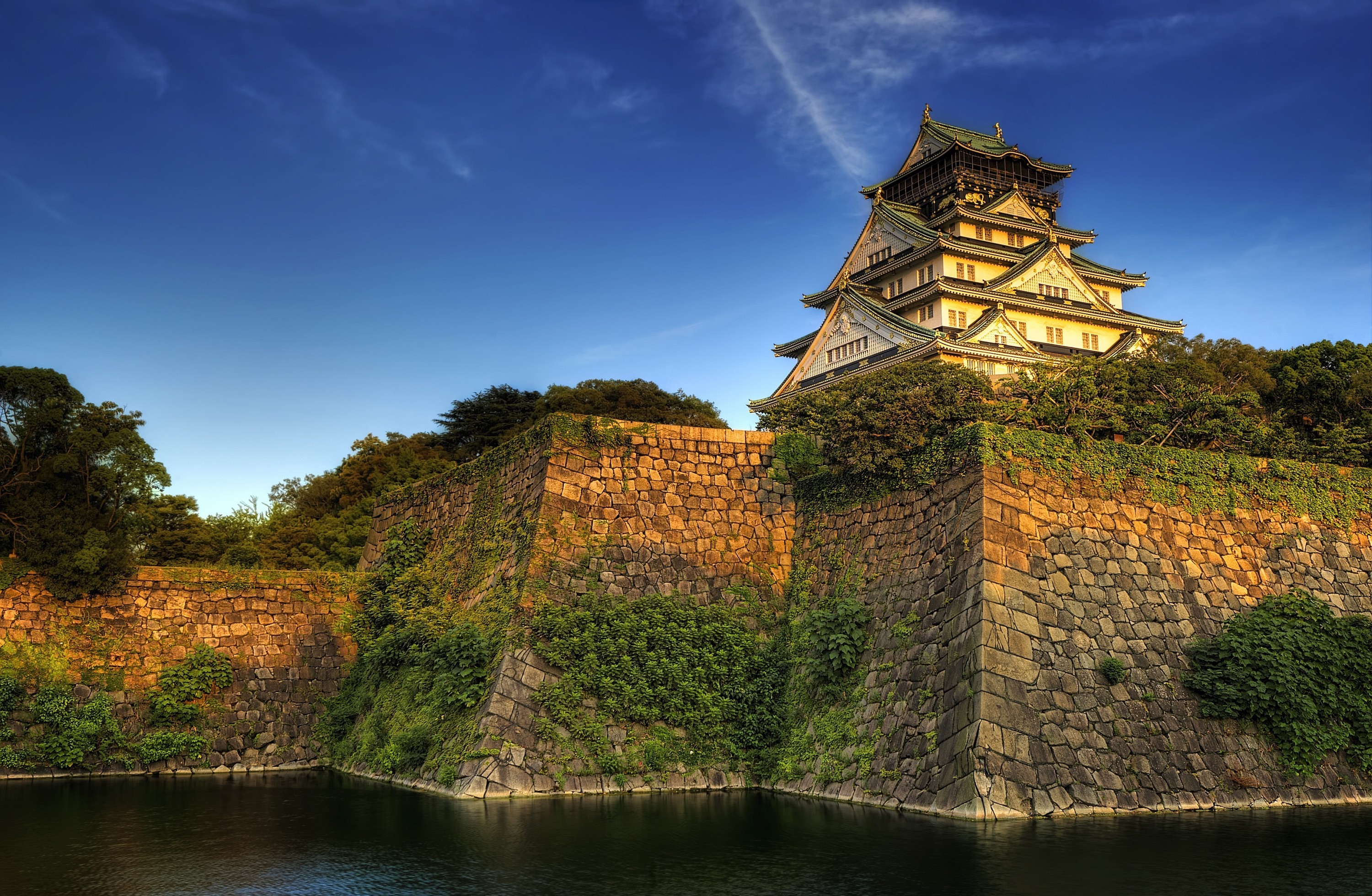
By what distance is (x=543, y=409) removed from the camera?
43.7m

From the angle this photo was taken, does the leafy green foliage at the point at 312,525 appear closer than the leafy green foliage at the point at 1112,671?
No

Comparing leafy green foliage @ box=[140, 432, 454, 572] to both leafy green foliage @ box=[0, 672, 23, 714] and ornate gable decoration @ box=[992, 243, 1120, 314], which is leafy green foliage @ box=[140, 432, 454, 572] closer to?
leafy green foliage @ box=[0, 672, 23, 714]

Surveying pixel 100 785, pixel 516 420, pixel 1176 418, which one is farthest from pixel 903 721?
pixel 516 420

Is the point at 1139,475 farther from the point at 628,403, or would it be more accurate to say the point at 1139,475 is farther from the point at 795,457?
the point at 628,403

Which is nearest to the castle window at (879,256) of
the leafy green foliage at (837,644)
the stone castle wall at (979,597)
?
the stone castle wall at (979,597)

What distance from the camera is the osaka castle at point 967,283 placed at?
41.5 metres

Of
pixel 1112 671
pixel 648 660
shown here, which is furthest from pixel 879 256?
pixel 1112 671

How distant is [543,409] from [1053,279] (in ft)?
72.8

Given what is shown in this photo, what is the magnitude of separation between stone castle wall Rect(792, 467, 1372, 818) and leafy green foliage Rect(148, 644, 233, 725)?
12746 mm

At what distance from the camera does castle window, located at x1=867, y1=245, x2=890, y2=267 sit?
4794 centimetres

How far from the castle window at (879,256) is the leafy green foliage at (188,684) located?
1353 inches

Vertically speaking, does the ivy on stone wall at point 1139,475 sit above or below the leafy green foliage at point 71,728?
above

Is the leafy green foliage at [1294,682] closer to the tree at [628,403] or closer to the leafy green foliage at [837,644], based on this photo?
the leafy green foliage at [837,644]

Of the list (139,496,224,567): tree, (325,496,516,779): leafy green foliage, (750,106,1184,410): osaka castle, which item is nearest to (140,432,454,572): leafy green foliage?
(139,496,224,567): tree
